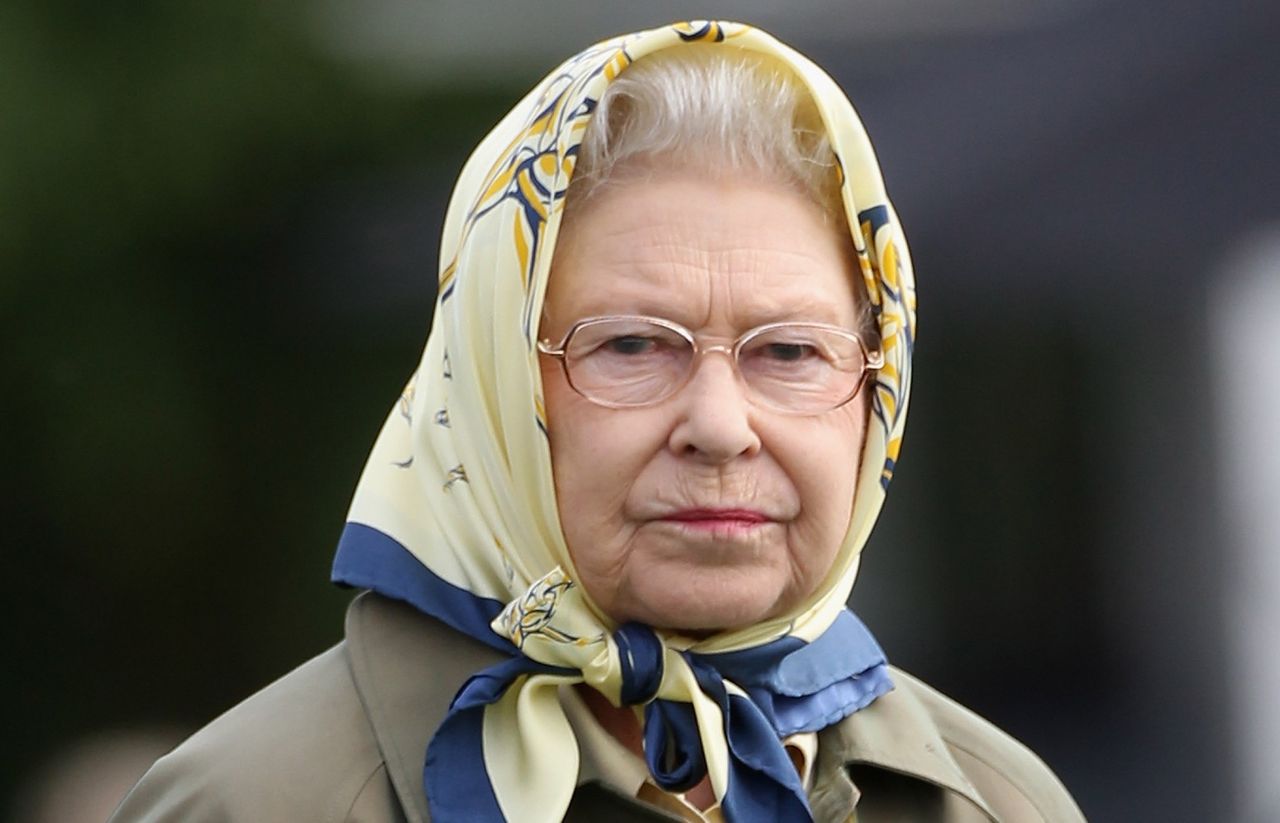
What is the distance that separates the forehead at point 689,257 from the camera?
222 centimetres

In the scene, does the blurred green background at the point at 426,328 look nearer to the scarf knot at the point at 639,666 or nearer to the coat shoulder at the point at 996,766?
the coat shoulder at the point at 996,766

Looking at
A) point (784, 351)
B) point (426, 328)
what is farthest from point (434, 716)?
point (426, 328)

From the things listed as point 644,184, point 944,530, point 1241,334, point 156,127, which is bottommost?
point 944,530

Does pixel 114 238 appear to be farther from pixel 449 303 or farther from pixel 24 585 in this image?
pixel 449 303

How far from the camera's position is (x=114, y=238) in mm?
5609

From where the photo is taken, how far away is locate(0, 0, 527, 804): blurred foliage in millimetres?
5496

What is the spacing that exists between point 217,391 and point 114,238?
0.55 meters

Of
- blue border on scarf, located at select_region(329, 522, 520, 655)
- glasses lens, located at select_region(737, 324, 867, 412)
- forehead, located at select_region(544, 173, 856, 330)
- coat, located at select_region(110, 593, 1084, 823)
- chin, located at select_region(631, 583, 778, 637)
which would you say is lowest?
coat, located at select_region(110, 593, 1084, 823)

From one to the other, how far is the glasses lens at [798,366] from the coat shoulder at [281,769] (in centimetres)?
61

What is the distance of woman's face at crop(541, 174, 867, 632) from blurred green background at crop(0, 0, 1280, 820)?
138 inches

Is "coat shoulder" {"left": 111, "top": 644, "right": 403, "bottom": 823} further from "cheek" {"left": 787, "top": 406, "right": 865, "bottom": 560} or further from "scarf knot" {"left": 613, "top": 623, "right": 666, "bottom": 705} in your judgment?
"cheek" {"left": 787, "top": 406, "right": 865, "bottom": 560}

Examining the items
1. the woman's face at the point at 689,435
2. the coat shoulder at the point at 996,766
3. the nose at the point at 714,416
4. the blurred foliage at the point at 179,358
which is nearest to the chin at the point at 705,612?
the woman's face at the point at 689,435

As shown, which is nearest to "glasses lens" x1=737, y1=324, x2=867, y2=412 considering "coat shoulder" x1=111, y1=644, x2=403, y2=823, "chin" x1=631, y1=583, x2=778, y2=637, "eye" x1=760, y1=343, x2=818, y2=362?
"eye" x1=760, y1=343, x2=818, y2=362

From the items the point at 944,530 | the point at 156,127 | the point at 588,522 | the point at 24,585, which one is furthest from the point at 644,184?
the point at 944,530
